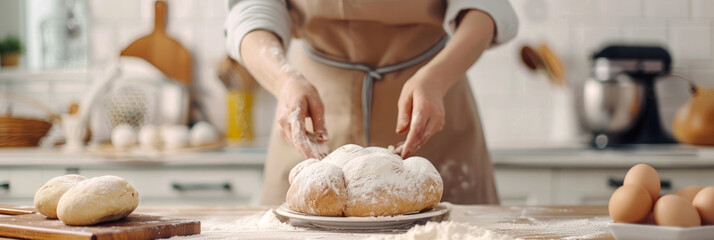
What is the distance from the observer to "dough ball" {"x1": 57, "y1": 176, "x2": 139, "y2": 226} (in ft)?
2.29

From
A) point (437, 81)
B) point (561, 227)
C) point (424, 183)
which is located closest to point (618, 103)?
point (437, 81)

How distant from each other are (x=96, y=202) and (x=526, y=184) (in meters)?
1.41

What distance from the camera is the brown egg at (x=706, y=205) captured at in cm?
61

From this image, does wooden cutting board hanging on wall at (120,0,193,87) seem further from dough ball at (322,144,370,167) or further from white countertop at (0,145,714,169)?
dough ball at (322,144,370,167)

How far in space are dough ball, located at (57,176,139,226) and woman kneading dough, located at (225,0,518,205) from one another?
40cm

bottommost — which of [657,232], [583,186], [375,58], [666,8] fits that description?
[583,186]

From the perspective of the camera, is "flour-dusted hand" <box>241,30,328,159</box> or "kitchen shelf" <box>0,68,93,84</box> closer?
"flour-dusted hand" <box>241,30,328,159</box>

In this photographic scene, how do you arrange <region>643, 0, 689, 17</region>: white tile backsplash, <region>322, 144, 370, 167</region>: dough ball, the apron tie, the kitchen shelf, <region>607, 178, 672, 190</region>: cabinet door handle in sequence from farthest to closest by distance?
the kitchen shelf, <region>643, 0, 689, 17</region>: white tile backsplash, <region>607, 178, 672, 190</region>: cabinet door handle, the apron tie, <region>322, 144, 370, 167</region>: dough ball

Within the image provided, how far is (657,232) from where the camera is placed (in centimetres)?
59

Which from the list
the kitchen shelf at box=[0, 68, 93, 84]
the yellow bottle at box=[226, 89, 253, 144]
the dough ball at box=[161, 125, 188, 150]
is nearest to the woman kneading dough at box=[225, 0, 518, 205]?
the dough ball at box=[161, 125, 188, 150]

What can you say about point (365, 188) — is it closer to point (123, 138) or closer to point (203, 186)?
point (203, 186)

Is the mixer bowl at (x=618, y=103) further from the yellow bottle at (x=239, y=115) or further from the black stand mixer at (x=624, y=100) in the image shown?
the yellow bottle at (x=239, y=115)

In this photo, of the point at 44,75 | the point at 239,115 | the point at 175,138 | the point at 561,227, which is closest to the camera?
the point at 561,227

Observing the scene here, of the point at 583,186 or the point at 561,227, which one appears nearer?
the point at 561,227
